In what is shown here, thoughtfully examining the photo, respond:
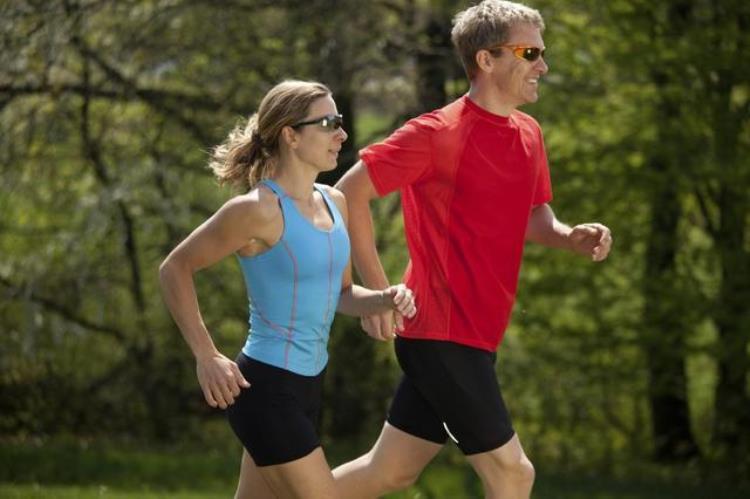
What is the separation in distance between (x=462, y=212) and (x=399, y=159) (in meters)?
0.28

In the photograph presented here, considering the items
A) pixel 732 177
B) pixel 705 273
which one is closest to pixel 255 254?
pixel 732 177

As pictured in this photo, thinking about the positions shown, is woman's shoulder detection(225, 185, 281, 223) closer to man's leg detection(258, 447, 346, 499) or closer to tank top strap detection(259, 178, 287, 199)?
tank top strap detection(259, 178, 287, 199)

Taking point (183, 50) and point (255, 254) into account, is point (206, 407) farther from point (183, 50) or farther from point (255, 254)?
point (255, 254)

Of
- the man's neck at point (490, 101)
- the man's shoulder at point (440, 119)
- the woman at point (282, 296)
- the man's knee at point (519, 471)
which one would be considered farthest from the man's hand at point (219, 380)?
the man's neck at point (490, 101)

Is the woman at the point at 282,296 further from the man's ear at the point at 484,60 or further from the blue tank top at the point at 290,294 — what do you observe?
the man's ear at the point at 484,60

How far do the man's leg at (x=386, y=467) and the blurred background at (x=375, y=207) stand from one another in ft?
18.1

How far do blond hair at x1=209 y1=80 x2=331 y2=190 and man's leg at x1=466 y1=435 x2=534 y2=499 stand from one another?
1208mm

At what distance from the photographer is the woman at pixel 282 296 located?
4316 millimetres

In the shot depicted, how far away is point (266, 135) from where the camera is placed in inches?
182

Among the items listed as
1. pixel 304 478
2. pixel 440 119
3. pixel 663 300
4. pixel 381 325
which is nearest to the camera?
pixel 304 478

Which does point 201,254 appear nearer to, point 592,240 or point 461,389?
point 461,389

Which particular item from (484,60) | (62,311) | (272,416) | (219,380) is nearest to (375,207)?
(62,311)

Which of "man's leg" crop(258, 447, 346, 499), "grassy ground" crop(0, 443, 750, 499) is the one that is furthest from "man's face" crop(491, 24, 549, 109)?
"grassy ground" crop(0, 443, 750, 499)

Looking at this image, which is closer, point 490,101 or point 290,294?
point 290,294
